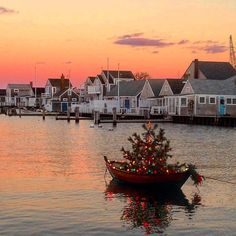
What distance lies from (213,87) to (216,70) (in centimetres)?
2647

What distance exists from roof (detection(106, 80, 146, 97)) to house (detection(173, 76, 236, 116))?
84.8 ft

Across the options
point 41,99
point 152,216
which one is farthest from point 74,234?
point 41,99

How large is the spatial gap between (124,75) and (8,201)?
12670 centimetres

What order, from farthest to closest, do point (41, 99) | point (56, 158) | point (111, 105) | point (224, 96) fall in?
point (41, 99)
point (111, 105)
point (224, 96)
point (56, 158)

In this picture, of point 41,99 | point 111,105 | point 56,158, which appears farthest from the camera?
point 41,99

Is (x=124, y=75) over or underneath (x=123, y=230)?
over

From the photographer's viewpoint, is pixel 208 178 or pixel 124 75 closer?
pixel 208 178

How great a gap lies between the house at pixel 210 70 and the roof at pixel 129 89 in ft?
39.4

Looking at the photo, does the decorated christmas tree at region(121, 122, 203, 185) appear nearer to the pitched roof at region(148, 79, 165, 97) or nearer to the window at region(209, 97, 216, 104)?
the window at region(209, 97, 216, 104)

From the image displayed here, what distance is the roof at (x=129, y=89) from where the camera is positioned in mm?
120594

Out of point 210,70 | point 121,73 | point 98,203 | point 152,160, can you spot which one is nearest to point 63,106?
point 121,73

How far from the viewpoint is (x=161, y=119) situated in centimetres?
9656

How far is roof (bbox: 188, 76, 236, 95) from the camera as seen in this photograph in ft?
304

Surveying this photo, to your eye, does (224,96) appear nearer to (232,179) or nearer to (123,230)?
(232,179)
